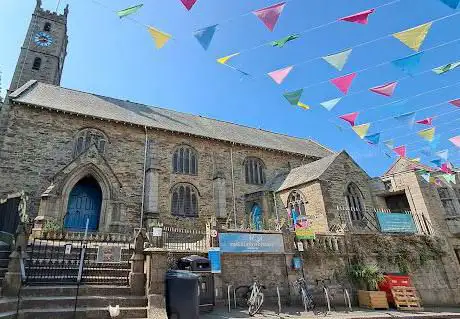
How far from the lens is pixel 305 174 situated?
18734 mm

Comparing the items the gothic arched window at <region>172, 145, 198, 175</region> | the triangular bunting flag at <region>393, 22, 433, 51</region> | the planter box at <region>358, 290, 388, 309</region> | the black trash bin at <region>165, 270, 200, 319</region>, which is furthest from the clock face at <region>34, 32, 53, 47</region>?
the planter box at <region>358, 290, 388, 309</region>

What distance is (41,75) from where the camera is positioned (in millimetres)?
28391

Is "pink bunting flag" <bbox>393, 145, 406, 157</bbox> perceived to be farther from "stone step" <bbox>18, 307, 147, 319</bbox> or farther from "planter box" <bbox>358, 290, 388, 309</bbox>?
"stone step" <bbox>18, 307, 147, 319</bbox>

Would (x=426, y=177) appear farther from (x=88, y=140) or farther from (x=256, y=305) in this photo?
(x=88, y=140)

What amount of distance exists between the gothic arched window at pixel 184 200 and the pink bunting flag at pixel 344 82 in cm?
1243

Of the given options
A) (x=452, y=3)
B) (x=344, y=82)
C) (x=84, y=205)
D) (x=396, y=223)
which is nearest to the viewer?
(x=452, y=3)

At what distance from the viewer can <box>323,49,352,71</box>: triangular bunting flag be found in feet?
27.8

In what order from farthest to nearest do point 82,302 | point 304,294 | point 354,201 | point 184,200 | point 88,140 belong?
1. point 184,200
2. point 354,201
3. point 88,140
4. point 304,294
5. point 82,302

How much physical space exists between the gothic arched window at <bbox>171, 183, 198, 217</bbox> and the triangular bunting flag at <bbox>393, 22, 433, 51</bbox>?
48.3 ft

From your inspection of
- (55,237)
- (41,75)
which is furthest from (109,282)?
(41,75)

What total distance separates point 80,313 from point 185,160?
14.1 meters

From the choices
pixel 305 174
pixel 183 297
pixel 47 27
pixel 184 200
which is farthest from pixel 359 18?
pixel 47 27

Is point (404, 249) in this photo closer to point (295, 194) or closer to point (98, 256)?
point (295, 194)

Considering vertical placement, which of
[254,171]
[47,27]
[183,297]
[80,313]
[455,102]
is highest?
[47,27]
